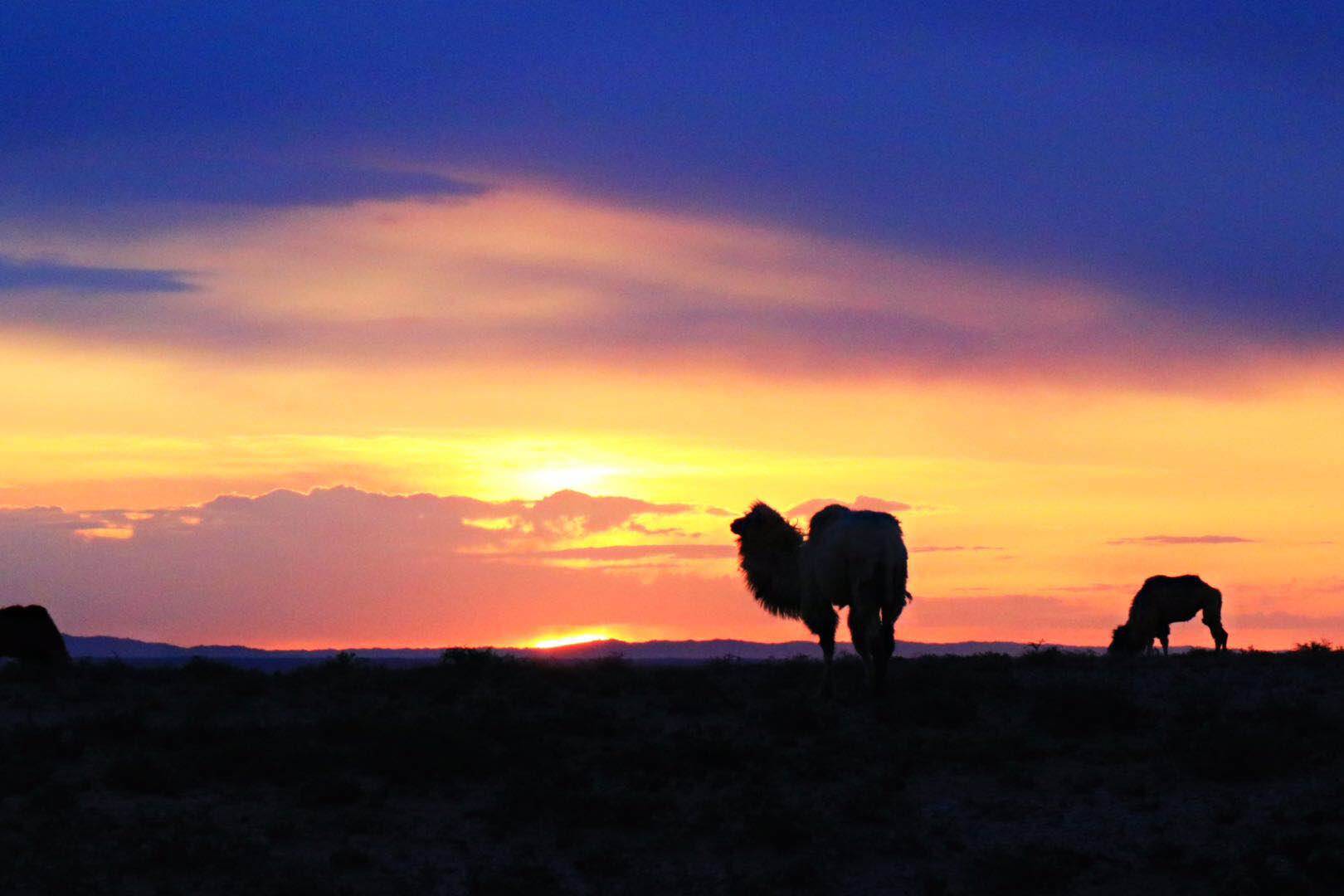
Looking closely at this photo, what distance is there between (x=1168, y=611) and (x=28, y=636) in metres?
26.7

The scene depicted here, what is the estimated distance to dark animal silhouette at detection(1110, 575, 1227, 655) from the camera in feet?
125

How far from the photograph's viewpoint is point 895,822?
54.1 feet

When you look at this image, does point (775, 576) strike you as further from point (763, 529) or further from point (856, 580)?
point (856, 580)

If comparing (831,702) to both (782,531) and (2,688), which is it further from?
(2,688)

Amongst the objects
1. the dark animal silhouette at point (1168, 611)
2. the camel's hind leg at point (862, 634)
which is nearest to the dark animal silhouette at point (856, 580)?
the camel's hind leg at point (862, 634)

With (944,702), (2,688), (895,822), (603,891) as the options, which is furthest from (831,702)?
(2,688)

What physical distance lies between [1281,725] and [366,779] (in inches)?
449

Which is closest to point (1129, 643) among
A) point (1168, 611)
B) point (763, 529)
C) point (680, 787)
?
point (1168, 611)

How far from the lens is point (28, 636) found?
27938 millimetres

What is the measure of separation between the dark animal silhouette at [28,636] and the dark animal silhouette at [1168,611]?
2483 cm

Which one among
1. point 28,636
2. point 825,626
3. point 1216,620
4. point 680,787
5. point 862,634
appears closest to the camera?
point 680,787

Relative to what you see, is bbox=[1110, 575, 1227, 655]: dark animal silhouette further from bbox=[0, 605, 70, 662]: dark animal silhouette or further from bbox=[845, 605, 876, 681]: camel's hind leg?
bbox=[0, 605, 70, 662]: dark animal silhouette

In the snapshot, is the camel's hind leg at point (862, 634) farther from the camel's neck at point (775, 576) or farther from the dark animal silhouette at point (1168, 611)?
the dark animal silhouette at point (1168, 611)

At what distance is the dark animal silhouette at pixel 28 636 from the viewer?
27.8 meters
